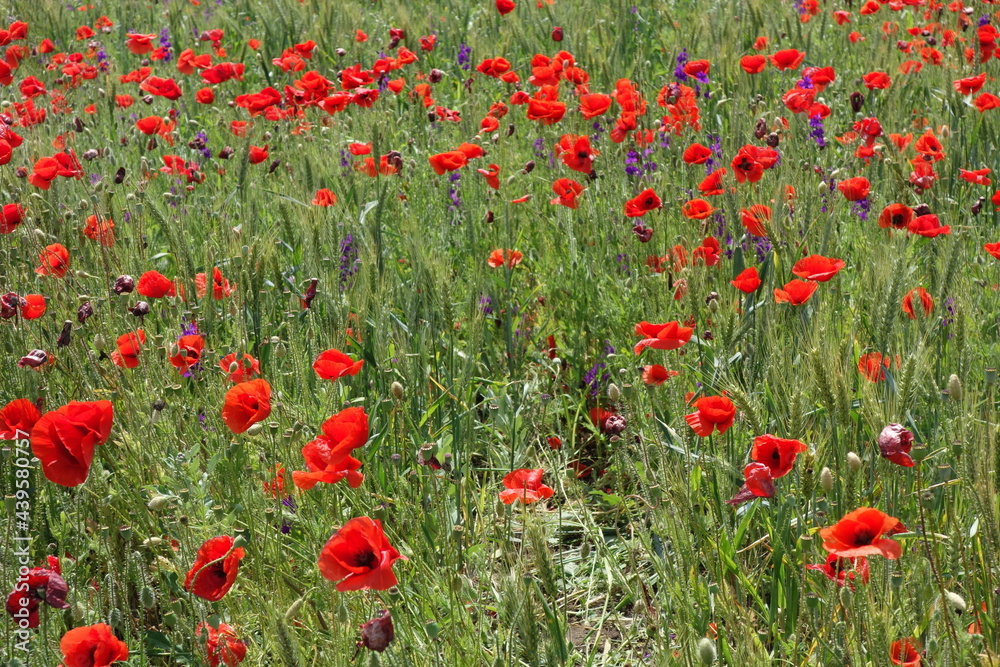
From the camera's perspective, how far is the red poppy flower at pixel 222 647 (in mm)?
1374

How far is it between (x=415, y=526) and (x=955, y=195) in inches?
97.7

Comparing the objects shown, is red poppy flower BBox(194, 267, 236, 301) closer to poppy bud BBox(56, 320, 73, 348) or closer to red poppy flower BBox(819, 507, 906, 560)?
poppy bud BBox(56, 320, 73, 348)

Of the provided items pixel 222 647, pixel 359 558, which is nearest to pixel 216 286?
pixel 222 647

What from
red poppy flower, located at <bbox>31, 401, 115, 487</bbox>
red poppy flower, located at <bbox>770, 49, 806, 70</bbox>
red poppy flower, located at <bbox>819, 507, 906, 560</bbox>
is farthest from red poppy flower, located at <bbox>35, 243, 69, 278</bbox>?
red poppy flower, located at <bbox>770, 49, 806, 70</bbox>

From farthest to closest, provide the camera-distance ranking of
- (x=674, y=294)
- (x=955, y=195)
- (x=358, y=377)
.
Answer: (x=955, y=195), (x=358, y=377), (x=674, y=294)

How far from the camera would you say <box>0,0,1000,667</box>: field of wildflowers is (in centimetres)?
146

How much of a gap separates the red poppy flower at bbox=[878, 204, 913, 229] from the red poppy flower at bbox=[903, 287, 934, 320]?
371 millimetres

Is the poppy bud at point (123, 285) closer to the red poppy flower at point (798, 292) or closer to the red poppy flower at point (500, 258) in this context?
the red poppy flower at point (500, 258)

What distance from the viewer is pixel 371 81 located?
11.9 feet

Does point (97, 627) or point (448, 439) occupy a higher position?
point (97, 627)

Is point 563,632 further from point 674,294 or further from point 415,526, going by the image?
point 674,294

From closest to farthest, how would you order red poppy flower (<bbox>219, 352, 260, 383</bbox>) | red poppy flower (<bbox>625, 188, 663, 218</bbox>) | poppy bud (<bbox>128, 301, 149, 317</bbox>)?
red poppy flower (<bbox>219, 352, 260, 383</bbox>), poppy bud (<bbox>128, 301, 149, 317</bbox>), red poppy flower (<bbox>625, 188, 663, 218</bbox>)

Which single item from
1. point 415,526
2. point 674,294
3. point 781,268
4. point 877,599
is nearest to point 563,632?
point 415,526

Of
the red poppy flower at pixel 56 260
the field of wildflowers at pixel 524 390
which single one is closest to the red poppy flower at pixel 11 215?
the field of wildflowers at pixel 524 390
